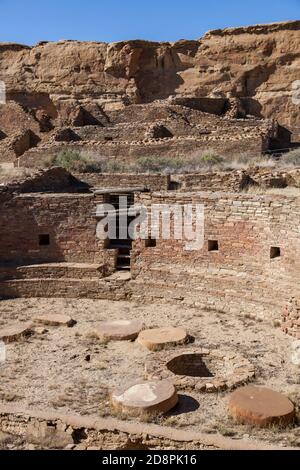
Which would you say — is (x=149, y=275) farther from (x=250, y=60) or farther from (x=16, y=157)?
(x=250, y=60)

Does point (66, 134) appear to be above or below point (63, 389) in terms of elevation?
above

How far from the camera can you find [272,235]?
1065cm

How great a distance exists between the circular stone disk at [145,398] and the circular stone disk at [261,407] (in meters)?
0.80

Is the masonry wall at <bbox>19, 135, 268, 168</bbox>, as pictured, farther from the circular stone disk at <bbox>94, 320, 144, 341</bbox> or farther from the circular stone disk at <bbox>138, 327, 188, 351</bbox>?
the circular stone disk at <bbox>138, 327, 188, 351</bbox>

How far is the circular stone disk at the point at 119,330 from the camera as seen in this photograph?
9.83 metres

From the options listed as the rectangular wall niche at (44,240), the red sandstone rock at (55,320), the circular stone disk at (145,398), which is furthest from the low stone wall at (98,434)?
the rectangular wall niche at (44,240)

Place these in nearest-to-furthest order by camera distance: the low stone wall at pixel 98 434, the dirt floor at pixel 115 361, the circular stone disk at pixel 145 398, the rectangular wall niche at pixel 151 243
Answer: the low stone wall at pixel 98 434 < the circular stone disk at pixel 145 398 < the dirt floor at pixel 115 361 < the rectangular wall niche at pixel 151 243

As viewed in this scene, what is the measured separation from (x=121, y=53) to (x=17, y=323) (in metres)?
23.6

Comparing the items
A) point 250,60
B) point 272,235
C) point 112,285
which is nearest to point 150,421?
point 272,235

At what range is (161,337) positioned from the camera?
957 centimetres

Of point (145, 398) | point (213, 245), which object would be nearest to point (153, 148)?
point (213, 245)

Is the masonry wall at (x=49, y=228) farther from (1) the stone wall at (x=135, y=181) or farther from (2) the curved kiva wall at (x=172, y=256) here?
(1) the stone wall at (x=135, y=181)

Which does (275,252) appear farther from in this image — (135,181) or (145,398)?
(135,181)

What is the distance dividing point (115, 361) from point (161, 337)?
1049 mm
